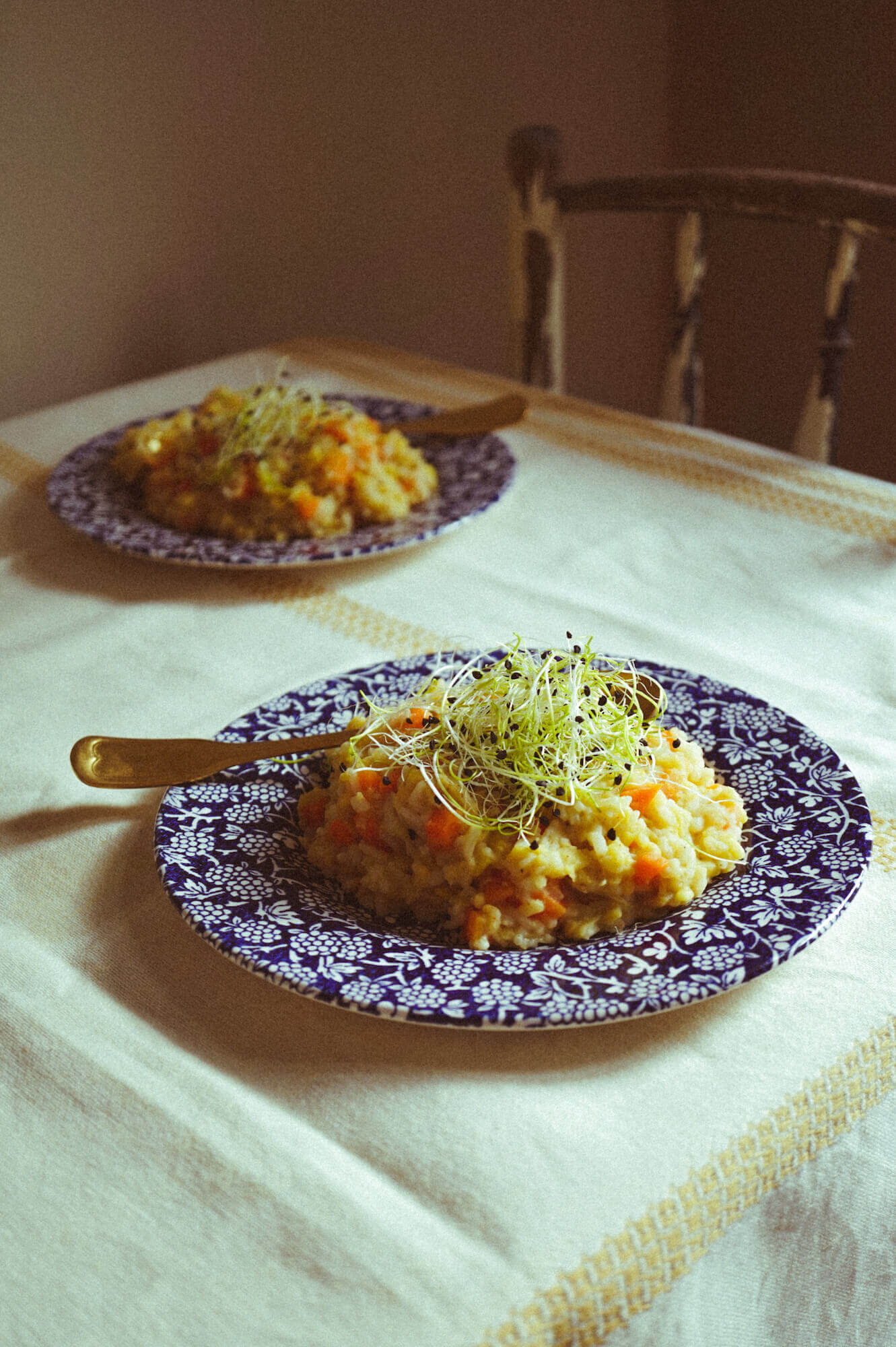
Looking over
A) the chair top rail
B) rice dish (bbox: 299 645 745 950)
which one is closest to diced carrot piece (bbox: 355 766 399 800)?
rice dish (bbox: 299 645 745 950)

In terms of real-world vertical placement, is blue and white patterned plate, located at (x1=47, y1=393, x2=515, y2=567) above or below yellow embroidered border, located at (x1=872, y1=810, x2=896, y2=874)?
above

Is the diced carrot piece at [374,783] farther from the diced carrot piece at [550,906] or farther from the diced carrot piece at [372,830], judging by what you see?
the diced carrot piece at [550,906]

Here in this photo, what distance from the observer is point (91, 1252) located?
0.64 metres

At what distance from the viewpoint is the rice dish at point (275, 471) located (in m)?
1.45

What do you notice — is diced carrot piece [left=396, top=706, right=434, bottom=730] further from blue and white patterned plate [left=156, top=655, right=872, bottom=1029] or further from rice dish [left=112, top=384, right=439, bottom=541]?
rice dish [left=112, top=384, right=439, bottom=541]

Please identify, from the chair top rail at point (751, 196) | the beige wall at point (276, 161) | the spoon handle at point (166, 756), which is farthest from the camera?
the beige wall at point (276, 161)

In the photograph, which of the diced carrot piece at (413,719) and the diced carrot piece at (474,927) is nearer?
the diced carrot piece at (474,927)

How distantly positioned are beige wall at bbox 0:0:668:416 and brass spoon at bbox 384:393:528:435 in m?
0.88

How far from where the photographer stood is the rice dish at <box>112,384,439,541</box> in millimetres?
1446

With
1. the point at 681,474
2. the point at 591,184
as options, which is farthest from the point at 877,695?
the point at 591,184

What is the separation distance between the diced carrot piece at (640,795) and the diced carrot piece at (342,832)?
0.63 ft

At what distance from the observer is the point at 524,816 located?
820 mm

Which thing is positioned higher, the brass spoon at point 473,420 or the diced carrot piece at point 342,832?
the brass spoon at point 473,420

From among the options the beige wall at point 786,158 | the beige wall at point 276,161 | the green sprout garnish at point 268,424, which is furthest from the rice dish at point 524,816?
the beige wall at point 786,158
